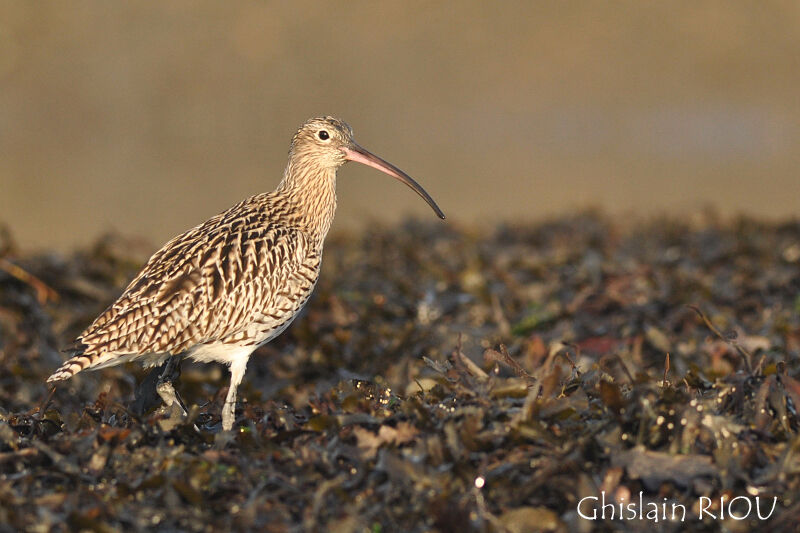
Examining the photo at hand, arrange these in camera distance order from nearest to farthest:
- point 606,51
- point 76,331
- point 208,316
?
point 208,316
point 76,331
point 606,51

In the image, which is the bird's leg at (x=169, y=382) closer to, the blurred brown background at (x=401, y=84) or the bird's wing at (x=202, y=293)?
the bird's wing at (x=202, y=293)

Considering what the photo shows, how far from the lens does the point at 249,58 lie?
33.0 metres

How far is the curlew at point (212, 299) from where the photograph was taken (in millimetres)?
4945

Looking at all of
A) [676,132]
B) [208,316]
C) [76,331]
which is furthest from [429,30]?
[208,316]

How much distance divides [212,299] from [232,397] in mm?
539

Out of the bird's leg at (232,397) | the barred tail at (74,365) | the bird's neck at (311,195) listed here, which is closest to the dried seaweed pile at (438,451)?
the bird's leg at (232,397)

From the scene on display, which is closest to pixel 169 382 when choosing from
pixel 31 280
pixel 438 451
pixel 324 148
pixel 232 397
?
pixel 232 397

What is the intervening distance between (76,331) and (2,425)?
381 centimetres

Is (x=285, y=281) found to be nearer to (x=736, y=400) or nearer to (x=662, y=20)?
(x=736, y=400)

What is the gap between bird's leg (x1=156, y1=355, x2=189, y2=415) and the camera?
16.9 ft

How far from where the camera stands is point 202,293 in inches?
200

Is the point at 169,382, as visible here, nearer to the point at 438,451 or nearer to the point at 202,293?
the point at 202,293

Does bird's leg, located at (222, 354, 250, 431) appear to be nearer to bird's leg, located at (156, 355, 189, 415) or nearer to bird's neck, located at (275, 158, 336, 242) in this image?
bird's leg, located at (156, 355, 189, 415)

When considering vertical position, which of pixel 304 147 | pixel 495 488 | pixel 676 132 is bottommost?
pixel 676 132
